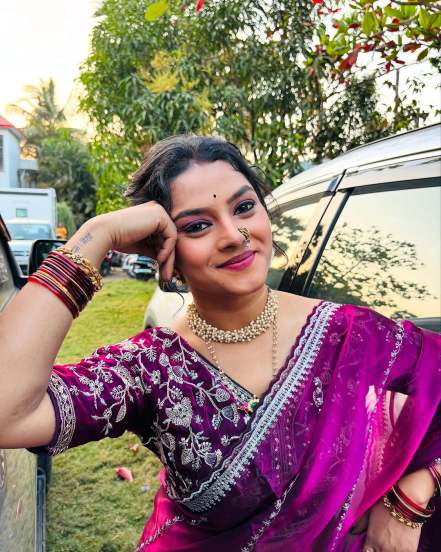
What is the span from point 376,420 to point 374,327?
23cm

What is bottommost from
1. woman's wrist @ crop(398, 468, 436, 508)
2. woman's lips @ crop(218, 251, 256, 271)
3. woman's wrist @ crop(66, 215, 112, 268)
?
woman's wrist @ crop(398, 468, 436, 508)

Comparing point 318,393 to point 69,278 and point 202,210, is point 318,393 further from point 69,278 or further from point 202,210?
point 69,278

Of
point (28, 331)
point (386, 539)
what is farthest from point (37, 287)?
point (386, 539)

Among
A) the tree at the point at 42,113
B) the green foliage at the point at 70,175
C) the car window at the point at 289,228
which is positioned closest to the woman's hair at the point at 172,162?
the car window at the point at 289,228

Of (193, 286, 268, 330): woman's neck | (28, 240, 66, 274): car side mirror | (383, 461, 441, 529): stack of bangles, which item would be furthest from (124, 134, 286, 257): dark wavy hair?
(28, 240, 66, 274): car side mirror

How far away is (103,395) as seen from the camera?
3.92 ft

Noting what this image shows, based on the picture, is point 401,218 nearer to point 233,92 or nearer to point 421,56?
point 421,56

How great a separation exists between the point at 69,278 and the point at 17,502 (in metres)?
0.71

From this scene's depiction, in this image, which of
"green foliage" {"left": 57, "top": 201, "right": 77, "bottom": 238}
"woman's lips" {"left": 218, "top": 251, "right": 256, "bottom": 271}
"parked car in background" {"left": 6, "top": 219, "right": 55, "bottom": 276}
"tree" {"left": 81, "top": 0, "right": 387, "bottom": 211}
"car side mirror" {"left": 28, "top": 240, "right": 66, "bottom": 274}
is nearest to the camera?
"woman's lips" {"left": 218, "top": 251, "right": 256, "bottom": 271}

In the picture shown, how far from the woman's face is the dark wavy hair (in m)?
0.02

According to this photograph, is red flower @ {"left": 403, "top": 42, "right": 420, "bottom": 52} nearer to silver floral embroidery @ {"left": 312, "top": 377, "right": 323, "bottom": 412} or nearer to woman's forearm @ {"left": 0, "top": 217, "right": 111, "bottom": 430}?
silver floral embroidery @ {"left": 312, "top": 377, "right": 323, "bottom": 412}

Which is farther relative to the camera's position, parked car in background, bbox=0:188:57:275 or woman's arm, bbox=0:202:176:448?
parked car in background, bbox=0:188:57:275

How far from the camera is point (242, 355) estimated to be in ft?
4.45

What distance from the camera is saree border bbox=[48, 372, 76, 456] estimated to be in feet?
3.72
